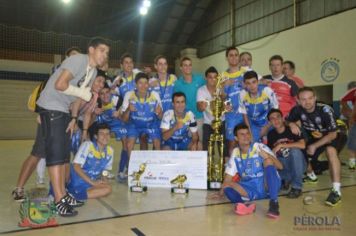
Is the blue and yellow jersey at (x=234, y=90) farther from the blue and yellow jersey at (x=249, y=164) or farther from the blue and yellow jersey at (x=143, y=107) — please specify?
the blue and yellow jersey at (x=249, y=164)

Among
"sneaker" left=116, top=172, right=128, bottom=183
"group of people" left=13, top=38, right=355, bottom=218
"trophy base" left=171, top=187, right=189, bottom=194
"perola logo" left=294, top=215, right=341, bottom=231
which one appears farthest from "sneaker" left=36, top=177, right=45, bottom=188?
"perola logo" left=294, top=215, right=341, bottom=231

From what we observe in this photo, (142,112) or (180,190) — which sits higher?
(142,112)

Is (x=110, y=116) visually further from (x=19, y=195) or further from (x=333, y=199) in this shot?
(x=333, y=199)

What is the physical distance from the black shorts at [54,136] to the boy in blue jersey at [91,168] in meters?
0.76

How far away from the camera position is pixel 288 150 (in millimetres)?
3893

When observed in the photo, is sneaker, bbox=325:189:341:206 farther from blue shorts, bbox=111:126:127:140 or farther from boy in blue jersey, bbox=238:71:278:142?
blue shorts, bbox=111:126:127:140

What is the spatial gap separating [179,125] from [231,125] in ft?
2.28

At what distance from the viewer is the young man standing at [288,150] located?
376 centimetres

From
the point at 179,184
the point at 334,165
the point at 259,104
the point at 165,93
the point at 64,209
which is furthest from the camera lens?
the point at 165,93

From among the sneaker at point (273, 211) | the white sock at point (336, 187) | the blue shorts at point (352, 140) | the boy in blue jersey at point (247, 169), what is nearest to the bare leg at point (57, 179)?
the boy in blue jersey at point (247, 169)

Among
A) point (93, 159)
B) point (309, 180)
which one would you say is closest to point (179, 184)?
point (93, 159)

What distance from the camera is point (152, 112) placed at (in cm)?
474

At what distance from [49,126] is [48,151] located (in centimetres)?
22

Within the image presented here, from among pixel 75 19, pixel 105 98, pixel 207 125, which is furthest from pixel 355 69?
pixel 75 19
